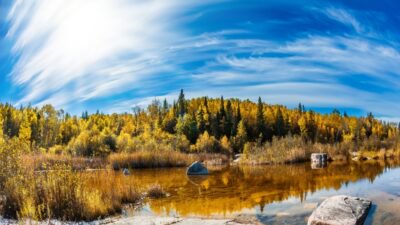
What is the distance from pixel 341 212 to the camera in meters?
10.0

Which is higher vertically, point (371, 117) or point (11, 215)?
point (371, 117)

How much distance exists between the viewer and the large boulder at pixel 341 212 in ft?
31.7

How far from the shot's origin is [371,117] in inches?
5768

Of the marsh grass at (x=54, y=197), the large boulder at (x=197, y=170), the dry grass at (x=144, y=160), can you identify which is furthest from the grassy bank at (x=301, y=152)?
the marsh grass at (x=54, y=197)

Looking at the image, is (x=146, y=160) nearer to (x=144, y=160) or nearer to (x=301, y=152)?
(x=144, y=160)

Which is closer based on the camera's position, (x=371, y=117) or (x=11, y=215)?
(x=11, y=215)

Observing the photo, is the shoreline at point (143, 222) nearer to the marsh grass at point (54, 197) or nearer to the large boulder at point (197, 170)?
the marsh grass at point (54, 197)

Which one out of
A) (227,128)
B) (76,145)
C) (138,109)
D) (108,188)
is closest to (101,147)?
(76,145)

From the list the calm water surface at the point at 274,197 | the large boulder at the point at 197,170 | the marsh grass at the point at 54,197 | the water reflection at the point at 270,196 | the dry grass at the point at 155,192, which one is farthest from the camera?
the large boulder at the point at 197,170

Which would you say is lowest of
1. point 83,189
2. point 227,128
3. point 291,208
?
point 291,208

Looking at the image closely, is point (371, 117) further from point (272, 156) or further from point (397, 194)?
point (397, 194)

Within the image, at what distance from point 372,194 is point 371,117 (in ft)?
466

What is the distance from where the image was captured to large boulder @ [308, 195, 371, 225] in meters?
9.65

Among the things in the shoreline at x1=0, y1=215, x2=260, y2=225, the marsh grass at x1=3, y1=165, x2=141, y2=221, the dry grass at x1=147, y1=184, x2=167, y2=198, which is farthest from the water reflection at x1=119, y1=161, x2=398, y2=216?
the marsh grass at x1=3, y1=165, x2=141, y2=221
